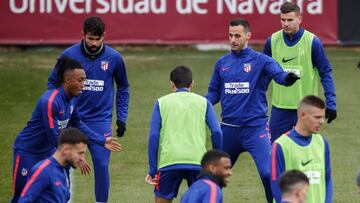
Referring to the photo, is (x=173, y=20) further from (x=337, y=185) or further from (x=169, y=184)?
(x=169, y=184)

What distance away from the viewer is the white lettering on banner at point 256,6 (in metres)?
26.2

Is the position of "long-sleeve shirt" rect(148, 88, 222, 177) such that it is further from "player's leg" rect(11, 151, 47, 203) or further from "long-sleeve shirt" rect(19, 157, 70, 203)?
"long-sleeve shirt" rect(19, 157, 70, 203)

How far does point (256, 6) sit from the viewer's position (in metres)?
26.2

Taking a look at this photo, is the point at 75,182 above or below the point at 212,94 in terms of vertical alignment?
below

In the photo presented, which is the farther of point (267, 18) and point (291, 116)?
point (267, 18)

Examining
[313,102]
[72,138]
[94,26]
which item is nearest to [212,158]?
[313,102]

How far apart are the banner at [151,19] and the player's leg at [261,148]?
486 inches

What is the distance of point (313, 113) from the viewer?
11.0 metres

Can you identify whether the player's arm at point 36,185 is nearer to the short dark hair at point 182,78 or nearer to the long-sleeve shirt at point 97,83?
the short dark hair at point 182,78

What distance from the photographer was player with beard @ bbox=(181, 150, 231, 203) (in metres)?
10.2

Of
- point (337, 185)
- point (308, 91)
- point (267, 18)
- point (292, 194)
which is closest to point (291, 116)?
point (308, 91)

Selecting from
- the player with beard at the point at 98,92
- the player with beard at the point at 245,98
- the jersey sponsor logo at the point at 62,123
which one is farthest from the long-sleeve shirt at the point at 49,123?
the player with beard at the point at 245,98

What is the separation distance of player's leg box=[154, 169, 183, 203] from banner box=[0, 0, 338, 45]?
13.7m

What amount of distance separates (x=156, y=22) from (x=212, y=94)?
40.6ft
